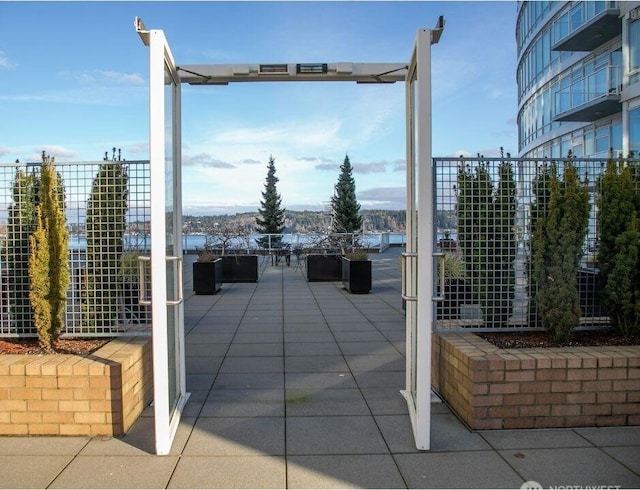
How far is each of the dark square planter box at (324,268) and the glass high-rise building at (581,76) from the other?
28.6 ft

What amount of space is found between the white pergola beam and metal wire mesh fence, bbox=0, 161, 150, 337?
0.93m

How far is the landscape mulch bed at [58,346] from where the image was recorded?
4.14 m

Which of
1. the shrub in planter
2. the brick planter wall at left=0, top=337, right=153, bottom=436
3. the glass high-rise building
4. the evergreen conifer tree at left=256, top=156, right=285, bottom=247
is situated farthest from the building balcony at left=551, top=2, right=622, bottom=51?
the evergreen conifer tree at left=256, top=156, right=285, bottom=247

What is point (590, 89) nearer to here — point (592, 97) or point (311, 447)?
point (592, 97)

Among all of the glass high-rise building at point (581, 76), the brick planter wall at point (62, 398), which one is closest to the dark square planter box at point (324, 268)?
the glass high-rise building at point (581, 76)

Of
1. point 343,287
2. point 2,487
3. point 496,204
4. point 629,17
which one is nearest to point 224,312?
point 343,287

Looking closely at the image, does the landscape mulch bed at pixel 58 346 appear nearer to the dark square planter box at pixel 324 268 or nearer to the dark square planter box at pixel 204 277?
the dark square planter box at pixel 204 277

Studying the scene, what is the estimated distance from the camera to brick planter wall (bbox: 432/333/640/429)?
362 cm

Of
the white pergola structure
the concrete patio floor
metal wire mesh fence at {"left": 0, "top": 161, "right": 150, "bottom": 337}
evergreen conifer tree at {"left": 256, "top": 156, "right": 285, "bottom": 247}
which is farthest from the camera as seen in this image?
evergreen conifer tree at {"left": 256, "top": 156, "right": 285, "bottom": 247}

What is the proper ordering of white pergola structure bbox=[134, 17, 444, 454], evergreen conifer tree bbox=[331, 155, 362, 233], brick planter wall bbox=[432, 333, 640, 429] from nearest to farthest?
white pergola structure bbox=[134, 17, 444, 454], brick planter wall bbox=[432, 333, 640, 429], evergreen conifer tree bbox=[331, 155, 362, 233]

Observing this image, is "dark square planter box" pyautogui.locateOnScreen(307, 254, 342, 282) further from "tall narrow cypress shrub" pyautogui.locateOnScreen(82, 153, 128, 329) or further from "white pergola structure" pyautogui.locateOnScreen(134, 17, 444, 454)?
"white pergola structure" pyautogui.locateOnScreen(134, 17, 444, 454)

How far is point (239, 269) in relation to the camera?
44.5ft

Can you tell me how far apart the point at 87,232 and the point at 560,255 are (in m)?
3.97

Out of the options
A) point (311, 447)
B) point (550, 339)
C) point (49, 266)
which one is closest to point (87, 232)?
point (49, 266)
